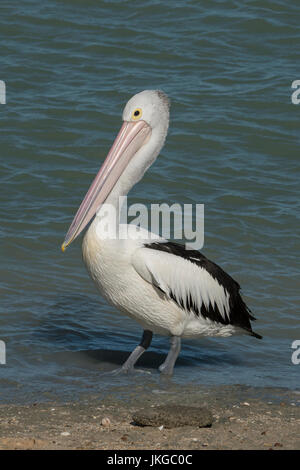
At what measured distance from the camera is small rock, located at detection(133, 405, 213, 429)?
14.6 ft

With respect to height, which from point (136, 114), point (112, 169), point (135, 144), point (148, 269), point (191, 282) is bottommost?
point (191, 282)

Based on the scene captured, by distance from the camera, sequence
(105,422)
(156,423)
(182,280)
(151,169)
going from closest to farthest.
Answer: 1. (156,423)
2. (105,422)
3. (182,280)
4. (151,169)

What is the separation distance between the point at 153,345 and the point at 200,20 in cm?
742

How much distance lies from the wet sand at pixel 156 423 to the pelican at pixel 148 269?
1.79 feet

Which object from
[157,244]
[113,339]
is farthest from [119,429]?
[113,339]

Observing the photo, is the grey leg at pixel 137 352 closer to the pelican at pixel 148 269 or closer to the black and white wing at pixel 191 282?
the pelican at pixel 148 269

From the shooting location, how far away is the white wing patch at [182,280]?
5.47 m

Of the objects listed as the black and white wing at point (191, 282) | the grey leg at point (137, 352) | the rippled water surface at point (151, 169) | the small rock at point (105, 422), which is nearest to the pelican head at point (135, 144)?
the black and white wing at point (191, 282)

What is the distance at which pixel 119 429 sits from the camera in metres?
4.51

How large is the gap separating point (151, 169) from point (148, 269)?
436 cm

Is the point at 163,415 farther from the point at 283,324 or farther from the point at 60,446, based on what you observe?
the point at 283,324

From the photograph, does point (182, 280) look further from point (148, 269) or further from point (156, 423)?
point (156, 423)

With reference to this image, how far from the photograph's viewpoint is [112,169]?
585 centimetres

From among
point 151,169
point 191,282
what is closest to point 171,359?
point 191,282
